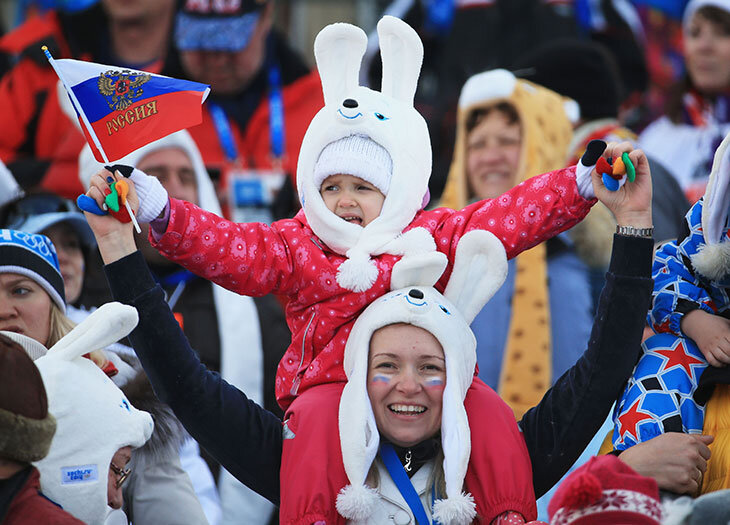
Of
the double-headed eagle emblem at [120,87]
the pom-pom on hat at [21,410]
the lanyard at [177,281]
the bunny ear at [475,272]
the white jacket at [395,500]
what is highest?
the double-headed eagle emblem at [120,87]

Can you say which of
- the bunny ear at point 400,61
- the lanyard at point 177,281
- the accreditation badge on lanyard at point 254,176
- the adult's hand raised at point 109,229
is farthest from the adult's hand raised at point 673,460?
the accreditation badge on lanyard at point 254,176

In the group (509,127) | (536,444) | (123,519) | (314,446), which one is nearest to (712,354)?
(536,444)

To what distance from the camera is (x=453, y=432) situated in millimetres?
3082

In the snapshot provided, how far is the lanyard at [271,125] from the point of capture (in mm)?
5938

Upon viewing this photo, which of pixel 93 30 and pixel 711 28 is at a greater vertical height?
pixel 711 28

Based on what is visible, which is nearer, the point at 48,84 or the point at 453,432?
the point at 453,432

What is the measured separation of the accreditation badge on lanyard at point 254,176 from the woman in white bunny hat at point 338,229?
82.7 inches

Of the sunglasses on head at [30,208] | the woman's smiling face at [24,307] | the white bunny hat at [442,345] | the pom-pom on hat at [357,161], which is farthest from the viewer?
the sunglasses on head at [30,208]

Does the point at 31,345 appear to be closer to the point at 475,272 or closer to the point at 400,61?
the point at 475,272

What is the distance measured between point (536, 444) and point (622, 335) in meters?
0.38

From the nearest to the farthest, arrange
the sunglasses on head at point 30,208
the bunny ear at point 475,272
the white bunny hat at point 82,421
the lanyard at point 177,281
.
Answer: the white bunny hat at point 82,421
the bunny ear at point 475,272
the sunglasses on head at point 30,208
the lanyard at point 177,281

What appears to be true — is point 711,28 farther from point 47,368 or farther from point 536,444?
point 47,368

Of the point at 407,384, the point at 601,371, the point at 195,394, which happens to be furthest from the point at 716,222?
the point at 195,394

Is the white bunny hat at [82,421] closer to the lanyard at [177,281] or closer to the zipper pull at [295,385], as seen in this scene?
the zipper pull at [295,385]
